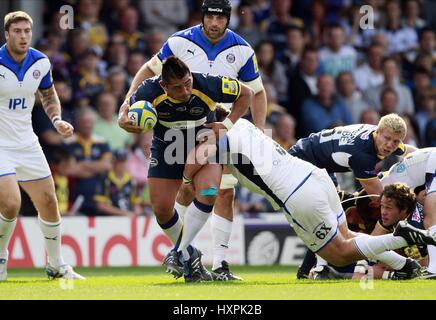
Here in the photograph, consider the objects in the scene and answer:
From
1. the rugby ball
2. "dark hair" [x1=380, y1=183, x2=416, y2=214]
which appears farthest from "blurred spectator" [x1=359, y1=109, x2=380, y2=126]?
the rugby ball

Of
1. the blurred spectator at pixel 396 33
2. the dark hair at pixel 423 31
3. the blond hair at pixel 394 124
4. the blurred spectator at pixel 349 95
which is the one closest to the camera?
the blond hair at pixel 394 124

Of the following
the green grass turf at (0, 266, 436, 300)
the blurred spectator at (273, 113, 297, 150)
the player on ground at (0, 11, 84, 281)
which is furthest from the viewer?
the blurred spectator at (273, 113, 297, 150)

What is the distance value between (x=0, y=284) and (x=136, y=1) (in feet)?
29.4

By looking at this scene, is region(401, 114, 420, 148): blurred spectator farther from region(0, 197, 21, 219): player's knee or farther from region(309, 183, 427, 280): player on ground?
region(0, 197, 21, 219): player's knee

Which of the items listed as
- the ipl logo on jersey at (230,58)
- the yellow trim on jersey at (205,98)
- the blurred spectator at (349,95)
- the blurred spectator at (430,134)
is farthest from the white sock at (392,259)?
the blurred spectator at (430,134)

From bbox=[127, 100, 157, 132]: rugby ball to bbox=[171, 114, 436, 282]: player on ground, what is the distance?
0.57 meters

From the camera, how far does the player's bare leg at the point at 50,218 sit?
1006cm

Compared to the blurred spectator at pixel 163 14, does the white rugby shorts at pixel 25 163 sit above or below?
below

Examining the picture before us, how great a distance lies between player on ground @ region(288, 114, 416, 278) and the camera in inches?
380

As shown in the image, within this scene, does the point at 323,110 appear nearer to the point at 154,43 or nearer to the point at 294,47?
the point at 294,47

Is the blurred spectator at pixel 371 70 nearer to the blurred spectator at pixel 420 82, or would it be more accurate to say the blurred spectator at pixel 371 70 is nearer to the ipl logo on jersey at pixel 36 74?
the blurred spectator at pixel 420 82

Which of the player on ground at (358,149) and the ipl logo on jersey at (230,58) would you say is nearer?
the player on ground at (358,149)

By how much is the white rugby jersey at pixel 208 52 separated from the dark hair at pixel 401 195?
2116 mm
